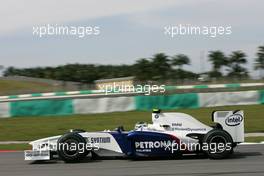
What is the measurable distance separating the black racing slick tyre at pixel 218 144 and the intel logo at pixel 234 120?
0.31 meters

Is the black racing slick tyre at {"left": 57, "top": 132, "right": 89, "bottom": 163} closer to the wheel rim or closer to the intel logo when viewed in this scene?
the wheel rim

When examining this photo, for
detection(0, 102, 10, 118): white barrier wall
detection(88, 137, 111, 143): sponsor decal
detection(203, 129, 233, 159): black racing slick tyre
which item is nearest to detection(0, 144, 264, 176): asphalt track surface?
detection(203, 129, 233, 159): black racing slick tyre

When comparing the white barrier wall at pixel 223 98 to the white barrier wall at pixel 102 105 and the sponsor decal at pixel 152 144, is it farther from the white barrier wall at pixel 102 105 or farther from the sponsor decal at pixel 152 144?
the sponsor decal at pixel 152 144

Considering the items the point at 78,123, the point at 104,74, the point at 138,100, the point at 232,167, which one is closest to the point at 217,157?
the point at 232,167

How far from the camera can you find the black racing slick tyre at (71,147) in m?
9.57

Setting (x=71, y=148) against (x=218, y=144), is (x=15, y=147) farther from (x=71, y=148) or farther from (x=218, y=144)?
(x=218, y=144)

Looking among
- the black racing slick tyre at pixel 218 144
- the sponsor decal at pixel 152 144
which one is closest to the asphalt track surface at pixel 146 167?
the black racing slick tyre at pixel 218 144

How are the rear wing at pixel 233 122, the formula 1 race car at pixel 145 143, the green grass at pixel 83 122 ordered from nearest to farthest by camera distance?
the formula 1 race car at pixel 145 143 → the rear wing at pixel 233 122 → the green grass at pixel 83 122

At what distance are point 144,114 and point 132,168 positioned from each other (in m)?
12.5

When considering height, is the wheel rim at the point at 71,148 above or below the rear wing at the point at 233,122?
below

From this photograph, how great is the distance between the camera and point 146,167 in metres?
8.84

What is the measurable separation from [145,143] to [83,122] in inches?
407

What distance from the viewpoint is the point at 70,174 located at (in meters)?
8.27

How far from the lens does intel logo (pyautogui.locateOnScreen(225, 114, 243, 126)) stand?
9836mm
